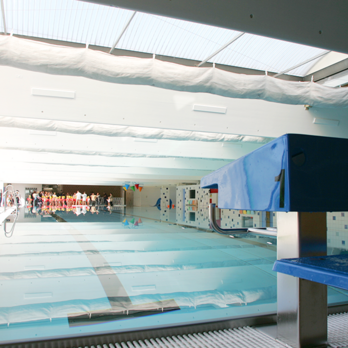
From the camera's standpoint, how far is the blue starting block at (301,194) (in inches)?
38.9

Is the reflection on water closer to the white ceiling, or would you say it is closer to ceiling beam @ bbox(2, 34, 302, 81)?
the white ceiling

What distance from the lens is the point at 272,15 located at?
2271 mm

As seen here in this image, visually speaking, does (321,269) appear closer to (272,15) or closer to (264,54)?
(272,15)

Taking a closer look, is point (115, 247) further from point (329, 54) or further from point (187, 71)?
point (329, 54)

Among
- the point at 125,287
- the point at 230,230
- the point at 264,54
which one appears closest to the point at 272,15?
the point at 230,230

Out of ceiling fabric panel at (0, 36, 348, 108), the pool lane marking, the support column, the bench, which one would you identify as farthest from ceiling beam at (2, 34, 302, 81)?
the bench

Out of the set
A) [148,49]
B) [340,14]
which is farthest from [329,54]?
[340,14]

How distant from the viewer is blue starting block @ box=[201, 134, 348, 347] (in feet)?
3.24

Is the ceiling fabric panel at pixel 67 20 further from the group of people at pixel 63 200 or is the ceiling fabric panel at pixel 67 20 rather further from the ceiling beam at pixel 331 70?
the group of people at pixel 63 200

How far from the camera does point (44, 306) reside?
2.79 m

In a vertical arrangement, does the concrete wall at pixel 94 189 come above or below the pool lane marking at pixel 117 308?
→ above

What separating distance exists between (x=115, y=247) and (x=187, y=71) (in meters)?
4.01

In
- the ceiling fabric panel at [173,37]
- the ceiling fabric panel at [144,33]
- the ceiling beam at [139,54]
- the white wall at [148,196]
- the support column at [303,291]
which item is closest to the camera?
the support column at [303,291]

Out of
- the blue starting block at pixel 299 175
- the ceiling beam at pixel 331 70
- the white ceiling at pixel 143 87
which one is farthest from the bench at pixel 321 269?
the ceiling beam at pixel 331 70
